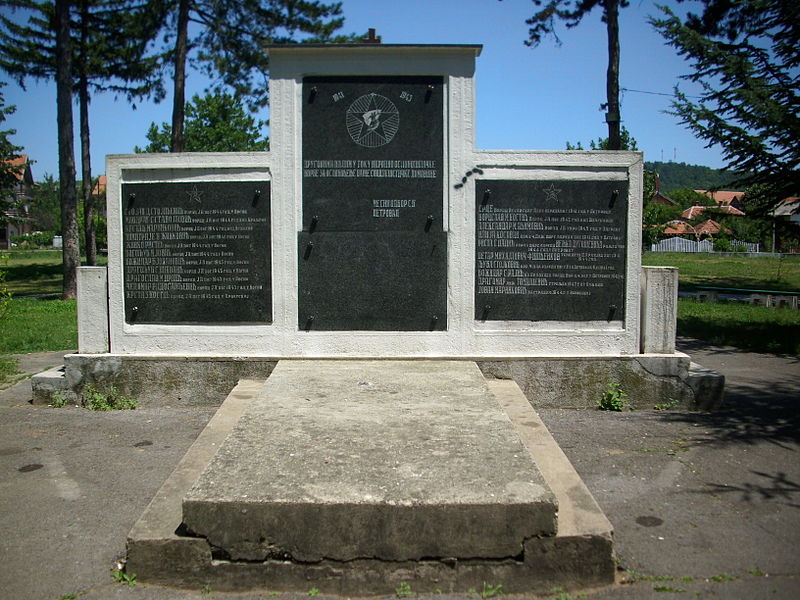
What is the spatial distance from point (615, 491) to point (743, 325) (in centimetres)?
1036

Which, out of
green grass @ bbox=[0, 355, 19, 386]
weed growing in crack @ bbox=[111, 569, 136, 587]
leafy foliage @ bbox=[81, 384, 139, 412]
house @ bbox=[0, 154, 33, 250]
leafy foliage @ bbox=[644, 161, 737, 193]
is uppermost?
leafy foliage @ bbox=[644, 161, 737, 193]

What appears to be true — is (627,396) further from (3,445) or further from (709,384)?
(3,445)

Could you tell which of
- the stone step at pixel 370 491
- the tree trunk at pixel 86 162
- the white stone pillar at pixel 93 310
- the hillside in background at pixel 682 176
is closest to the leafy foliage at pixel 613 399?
the stone step at pixel 370 491

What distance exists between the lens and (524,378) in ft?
23.0

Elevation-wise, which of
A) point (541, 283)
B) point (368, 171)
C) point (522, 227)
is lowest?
point (541, 283)

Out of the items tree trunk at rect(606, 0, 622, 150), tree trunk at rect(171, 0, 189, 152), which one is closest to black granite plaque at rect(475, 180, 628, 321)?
tree trunk at rect(606, 0, 622, 150)

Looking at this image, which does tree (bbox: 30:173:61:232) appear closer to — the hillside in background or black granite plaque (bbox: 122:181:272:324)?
black granite plaque (bbox: 122:181:272:324)

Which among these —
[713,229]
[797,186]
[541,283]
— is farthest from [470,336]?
[713,229]

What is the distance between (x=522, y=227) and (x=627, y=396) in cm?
197

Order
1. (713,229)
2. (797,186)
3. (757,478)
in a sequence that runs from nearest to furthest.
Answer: (757,478), (797,186), (713,229)

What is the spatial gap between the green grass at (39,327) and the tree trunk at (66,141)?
3.97ft

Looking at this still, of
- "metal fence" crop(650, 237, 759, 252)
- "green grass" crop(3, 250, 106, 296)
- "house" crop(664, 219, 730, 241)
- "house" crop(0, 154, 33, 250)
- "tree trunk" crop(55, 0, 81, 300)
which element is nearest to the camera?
"tree trunk" crop(55, 0, 81, 300)

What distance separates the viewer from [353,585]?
3623 mm

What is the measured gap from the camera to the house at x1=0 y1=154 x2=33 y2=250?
93.0 feet
